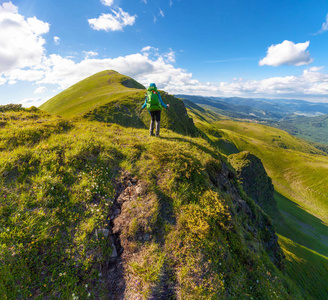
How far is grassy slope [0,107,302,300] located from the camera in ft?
17.5

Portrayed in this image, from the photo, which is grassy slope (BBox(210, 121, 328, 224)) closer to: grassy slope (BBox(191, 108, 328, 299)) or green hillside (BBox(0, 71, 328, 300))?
grassy slope (BBox(191, 108, 328, 299))

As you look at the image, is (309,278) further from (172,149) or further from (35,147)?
(35,147)

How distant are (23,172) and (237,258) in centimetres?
1077

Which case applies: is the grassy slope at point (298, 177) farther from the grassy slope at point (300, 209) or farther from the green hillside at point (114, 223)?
the green hillside at point (114, 223)

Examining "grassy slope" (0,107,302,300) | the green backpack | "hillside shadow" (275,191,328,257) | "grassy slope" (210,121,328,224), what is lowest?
"grassy slope" (210,121,328,224)

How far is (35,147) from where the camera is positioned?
8.73 m

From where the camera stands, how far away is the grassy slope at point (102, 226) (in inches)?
210

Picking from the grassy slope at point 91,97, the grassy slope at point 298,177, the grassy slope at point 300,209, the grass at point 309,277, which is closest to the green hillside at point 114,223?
the grass at point 309,277

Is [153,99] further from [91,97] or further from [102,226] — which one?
[91,97]


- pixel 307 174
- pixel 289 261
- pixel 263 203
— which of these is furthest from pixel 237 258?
pixel 307 174

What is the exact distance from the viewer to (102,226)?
6762mm

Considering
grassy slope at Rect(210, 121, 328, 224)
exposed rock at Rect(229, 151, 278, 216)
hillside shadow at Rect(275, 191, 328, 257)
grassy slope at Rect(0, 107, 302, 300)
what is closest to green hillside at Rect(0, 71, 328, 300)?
grassy slope at Rect(0, 107, 302, 300)

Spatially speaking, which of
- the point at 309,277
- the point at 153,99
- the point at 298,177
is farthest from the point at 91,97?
the point at 298,177

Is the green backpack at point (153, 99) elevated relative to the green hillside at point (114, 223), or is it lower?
elevated
